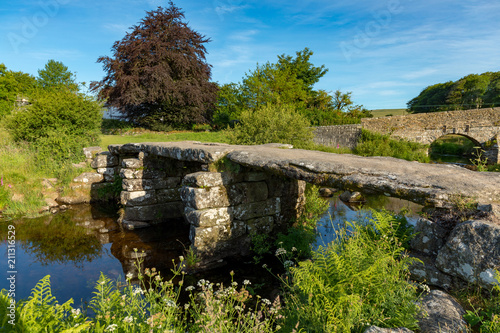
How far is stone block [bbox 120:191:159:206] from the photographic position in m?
7.94

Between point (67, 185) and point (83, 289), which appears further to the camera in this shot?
point (67, 185)

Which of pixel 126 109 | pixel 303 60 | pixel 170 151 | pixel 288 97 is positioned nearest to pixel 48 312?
pixel 170 151

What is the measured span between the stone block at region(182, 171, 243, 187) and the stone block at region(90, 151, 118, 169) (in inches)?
233

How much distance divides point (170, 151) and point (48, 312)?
4.74 meters

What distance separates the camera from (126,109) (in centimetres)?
2725

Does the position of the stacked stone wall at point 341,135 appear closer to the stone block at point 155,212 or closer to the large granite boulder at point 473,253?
the stone block at point 155,212

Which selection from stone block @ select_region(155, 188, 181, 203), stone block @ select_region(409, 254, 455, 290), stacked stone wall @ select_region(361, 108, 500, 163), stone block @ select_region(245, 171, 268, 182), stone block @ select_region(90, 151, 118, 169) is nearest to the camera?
stone block @ select_region(409, 254, 455, 290)

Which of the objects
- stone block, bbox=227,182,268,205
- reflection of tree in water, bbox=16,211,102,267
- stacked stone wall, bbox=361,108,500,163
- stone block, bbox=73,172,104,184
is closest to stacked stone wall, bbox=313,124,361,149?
stacked stone wall, bbox=361,108,500,163

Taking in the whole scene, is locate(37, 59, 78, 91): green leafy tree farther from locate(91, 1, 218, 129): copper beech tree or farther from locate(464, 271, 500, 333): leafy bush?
locate(464, 271, 500, 333): leafy bush

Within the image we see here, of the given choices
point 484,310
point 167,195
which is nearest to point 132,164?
point 167,195

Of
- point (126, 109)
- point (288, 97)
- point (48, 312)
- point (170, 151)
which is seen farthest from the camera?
point (126, 109)

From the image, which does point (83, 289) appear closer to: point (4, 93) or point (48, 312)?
point (48, 312)

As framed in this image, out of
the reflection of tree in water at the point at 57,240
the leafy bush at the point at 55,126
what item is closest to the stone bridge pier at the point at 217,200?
the reflection of tree in water at the point at 57,240

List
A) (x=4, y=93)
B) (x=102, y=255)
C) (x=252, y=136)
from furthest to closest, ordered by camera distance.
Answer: (x=4, y=93) → (x=252, y=136) → (x=102, y=255)
